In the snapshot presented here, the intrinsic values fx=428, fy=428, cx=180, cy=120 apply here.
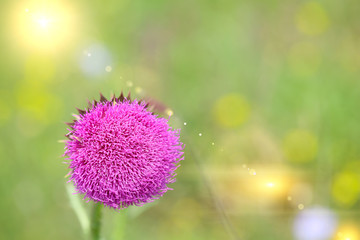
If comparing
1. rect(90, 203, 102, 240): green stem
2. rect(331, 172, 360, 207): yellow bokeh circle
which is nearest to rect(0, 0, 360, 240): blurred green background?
rect(331, 172, 360, 207): yellow bokeh circle

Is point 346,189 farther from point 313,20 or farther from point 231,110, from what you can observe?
point 313,20

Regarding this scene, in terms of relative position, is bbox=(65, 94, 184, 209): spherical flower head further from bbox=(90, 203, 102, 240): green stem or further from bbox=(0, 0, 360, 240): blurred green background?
bbox=(0, 0, 360, 240): blurred green background

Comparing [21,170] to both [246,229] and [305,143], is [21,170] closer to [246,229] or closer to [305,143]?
[246,229]

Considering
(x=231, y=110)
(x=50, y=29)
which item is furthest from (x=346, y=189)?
(x=50, y=29)

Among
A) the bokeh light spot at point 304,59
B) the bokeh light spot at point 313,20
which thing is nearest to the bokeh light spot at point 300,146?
the bokeh light spot at point 304,59

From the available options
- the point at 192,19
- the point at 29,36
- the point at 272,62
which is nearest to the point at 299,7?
the point at 272,62

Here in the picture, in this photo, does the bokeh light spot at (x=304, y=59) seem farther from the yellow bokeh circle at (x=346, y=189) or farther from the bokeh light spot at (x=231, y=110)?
the yellow bokeh circle at (x=346, y=189)
